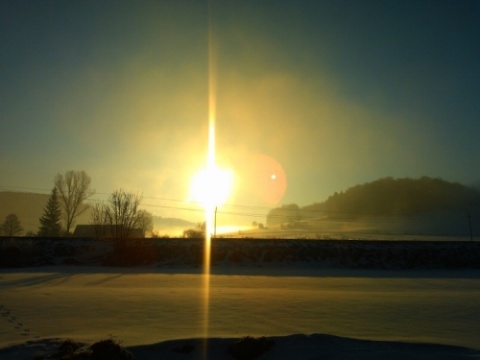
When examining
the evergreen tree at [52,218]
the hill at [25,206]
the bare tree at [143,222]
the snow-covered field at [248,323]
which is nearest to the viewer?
the snow-covered field at [248,323]

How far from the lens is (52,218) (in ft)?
275

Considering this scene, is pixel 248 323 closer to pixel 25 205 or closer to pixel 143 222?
pixel 143 222

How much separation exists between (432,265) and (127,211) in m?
35.9

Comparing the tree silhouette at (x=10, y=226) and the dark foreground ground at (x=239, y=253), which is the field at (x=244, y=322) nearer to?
the dark foreground ground at (x=239, y=253)

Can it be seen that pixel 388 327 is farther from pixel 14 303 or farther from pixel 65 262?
pixel 65 262

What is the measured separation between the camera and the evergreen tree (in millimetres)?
83188

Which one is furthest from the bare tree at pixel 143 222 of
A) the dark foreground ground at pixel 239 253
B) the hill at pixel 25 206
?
the hill at pixel 25 206

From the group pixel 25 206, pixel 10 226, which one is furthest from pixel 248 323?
pixel 25 206

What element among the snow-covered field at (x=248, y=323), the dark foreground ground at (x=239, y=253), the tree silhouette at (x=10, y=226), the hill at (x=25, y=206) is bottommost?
the snow-covered field at (x=248, y=323)

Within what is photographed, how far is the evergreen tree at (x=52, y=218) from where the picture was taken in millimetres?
83188

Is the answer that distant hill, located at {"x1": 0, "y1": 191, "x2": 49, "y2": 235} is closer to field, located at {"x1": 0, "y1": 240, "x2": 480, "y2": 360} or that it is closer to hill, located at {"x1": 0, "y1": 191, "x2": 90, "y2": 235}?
hill, located at {"x1": 0, "y1": 191, "x2": 90, "y2": 235}

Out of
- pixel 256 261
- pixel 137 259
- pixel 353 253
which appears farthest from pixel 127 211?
pixel 353 253

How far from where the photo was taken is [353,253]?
4212cm

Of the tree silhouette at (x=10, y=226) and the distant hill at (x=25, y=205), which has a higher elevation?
the distant hill at (x=25, y=205)
